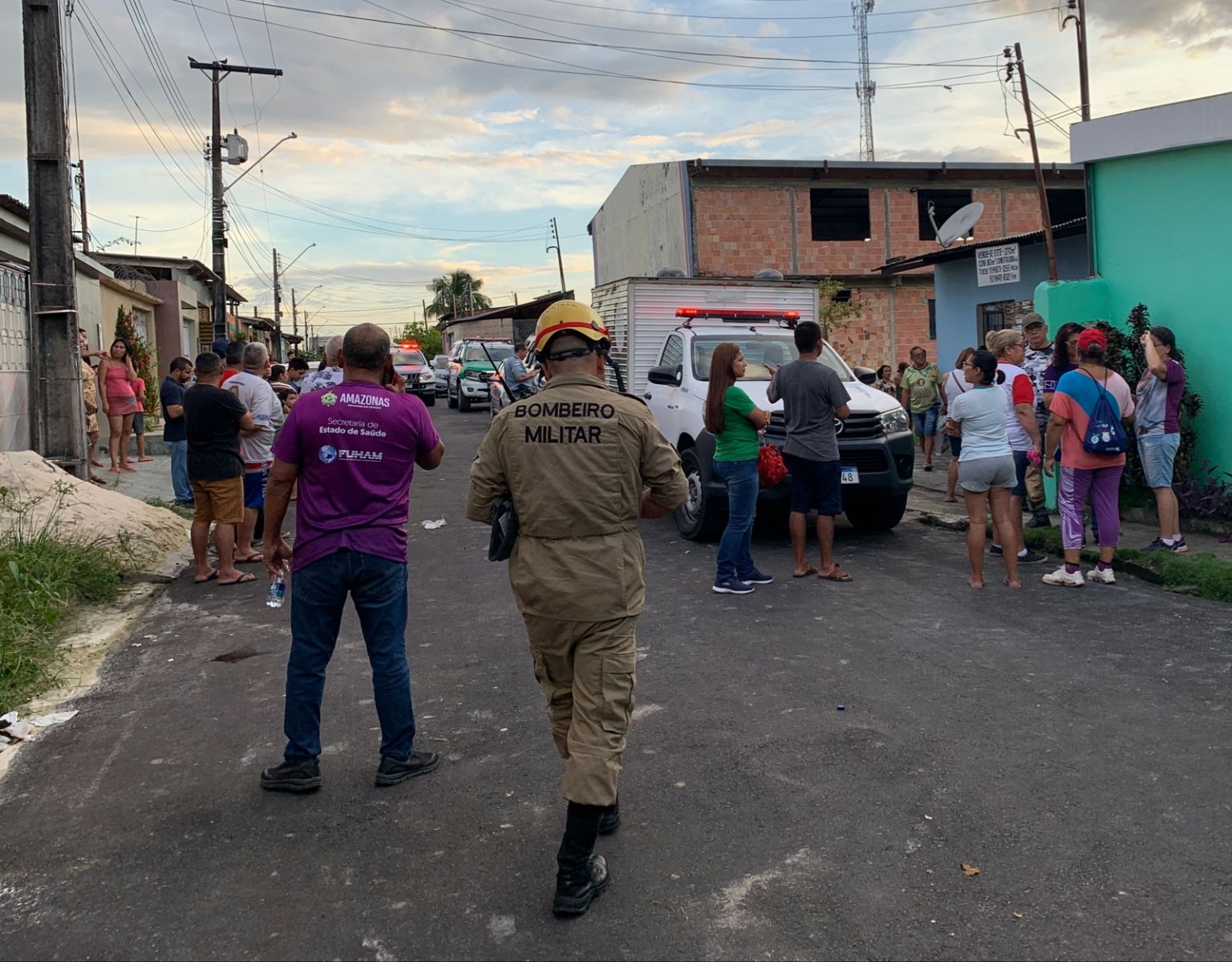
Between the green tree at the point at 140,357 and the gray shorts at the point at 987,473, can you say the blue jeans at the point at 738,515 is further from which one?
the green tree at the point at 140,357

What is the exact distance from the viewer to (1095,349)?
7707mm

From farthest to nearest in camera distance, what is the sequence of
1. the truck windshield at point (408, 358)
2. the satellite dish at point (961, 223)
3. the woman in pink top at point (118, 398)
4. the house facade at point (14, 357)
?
the truck windshield at point (408, 358)
the satellite dish at point (961, 223)
the woman in pink top at point (118, 398)
the house facade at point (14, 357)

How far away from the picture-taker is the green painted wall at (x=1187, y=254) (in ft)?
31.9

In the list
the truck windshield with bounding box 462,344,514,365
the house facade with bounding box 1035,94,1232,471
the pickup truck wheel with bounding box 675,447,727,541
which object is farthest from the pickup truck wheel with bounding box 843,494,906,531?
the truck windshield with bounding box 462,344,514,365

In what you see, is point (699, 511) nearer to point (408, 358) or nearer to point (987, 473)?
point (987, 473)

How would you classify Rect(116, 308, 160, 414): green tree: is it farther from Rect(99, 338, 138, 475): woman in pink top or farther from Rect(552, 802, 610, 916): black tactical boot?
Rect(552, 802, 610, 916): black tactical boot

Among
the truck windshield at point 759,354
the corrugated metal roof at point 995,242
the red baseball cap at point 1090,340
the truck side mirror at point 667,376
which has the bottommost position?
the red baseball cap at point 1090,340

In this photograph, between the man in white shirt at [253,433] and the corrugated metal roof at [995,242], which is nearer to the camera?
the man in white shirt at [253,433]

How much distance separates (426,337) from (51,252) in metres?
88.7

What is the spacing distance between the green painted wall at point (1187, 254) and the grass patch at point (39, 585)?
9.57 meters

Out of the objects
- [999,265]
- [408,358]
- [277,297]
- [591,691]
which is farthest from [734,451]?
[277,297]

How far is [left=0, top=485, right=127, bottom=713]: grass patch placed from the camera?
5.92 metres

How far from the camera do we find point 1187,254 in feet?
32.8

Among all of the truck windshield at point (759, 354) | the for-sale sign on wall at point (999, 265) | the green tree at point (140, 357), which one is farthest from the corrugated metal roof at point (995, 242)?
the green tree at point (140, 357)
